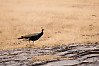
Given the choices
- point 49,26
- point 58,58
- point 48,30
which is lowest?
point 58,58

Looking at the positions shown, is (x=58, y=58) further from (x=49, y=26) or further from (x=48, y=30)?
(x=49, y=26)

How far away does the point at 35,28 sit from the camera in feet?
66.5

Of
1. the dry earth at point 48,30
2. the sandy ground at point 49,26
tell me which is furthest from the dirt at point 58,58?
the sandy ground at point 49,26

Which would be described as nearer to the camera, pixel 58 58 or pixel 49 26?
pixel 58 58

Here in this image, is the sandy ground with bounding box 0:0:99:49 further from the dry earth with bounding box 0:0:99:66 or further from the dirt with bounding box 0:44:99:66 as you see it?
the dirt with bounding box 0:44:99:66

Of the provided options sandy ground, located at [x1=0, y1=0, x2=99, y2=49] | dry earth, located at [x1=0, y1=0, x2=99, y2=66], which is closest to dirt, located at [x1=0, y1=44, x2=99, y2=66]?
dry earth, located at [x1=0, y1=0, x2=99, y2=66]

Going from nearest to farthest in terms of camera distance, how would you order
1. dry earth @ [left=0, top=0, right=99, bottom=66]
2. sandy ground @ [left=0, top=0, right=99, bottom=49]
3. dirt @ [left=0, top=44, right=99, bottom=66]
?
1. dirt @ [left=0, top=44, right=99, bottom=66]
2. dry earth @ [left=0, top=0, right=99, bottom=66]
3. sandy ground @ [left=0, top=0, right=99, bottom=49]

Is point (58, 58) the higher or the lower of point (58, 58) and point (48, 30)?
the lower

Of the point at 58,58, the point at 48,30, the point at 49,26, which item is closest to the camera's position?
the point at 58,58

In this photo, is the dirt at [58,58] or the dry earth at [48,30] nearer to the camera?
the dirt at [58,58]

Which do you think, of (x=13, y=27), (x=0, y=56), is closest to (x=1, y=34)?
(x=13, y=27)

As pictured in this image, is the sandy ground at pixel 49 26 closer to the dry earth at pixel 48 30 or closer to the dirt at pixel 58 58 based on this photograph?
the dry earth at pixel 48 30

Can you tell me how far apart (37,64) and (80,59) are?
7.46 feet

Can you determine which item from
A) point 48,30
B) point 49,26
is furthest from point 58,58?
point 49,26
